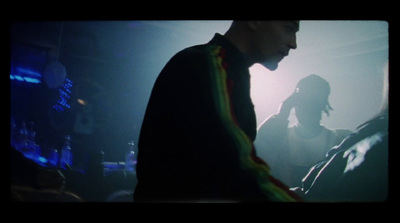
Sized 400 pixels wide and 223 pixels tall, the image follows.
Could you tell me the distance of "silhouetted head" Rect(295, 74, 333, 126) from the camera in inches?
61.3

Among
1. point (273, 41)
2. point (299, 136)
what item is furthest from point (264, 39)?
point (299, 136)

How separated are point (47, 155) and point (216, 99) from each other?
1.03 metres

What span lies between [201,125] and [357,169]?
933mm

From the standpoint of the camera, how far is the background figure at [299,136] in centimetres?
156

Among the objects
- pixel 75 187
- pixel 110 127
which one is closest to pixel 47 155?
pixel 75 187

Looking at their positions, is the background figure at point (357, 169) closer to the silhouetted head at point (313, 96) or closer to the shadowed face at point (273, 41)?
the silhouetted head at point (313, 96)

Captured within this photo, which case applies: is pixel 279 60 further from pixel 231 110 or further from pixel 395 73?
pixel 395 73

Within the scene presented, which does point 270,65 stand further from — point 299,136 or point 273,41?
point 299,136

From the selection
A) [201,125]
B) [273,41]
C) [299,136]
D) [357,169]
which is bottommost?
[357,169]

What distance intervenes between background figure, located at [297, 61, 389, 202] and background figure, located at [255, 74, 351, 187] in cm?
5

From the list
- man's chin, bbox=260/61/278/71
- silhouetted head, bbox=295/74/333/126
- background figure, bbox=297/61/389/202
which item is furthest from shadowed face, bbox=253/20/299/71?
background figure, bbox=297/61/389/202

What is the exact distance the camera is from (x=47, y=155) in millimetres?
1606

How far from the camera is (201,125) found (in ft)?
3.73

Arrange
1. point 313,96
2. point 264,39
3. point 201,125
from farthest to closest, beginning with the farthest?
point 313,96
point 264,39
point 201,125
